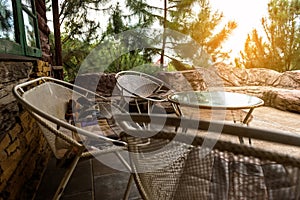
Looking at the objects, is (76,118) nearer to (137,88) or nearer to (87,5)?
(137,88)

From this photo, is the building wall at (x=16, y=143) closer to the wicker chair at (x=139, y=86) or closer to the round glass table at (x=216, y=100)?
the wicker chair at (x=139, y=86)

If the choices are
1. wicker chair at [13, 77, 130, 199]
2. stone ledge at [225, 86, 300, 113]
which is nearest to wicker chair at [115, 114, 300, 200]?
wicker chair at [13, 77, 130, 199]

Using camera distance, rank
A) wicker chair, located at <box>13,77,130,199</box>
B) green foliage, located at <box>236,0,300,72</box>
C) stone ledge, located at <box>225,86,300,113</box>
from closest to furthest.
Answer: wicker chair, located at <box>13,77,130,199</box>
stone ledge, located at <box>225,86,300,113</box>
green foliage, located at <box>236,0,300,72</box>

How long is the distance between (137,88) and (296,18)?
4.73m

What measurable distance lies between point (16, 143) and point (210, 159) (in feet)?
4.23

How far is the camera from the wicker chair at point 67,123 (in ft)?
3.28

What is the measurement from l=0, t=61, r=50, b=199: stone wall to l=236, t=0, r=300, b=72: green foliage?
18.1 feet

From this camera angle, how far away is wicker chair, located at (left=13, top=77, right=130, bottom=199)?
1.00 meters

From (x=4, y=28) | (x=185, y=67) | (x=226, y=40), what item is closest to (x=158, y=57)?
(x=185, y=67)

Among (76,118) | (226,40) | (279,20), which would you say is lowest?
(76,118)

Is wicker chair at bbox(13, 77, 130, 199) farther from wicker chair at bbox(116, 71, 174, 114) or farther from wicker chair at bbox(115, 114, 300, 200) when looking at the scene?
wicker chair at bbox(116, 71, 174, 114)

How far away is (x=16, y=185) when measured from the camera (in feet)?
4.43

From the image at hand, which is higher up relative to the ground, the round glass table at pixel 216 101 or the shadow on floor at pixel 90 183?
the round glass table at pixel 216 101

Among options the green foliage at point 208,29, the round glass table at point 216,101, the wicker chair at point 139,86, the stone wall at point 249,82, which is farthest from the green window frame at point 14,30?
the green foliage at point 208,29
